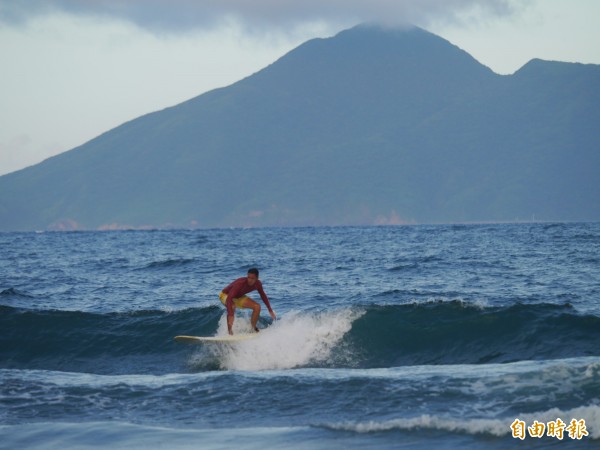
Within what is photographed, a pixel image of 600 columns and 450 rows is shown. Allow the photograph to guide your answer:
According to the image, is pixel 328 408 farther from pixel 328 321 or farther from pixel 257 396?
pixel 328 321

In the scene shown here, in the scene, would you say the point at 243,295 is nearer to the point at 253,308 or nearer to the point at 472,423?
the point at 253,308

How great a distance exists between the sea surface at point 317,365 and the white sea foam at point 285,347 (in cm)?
4

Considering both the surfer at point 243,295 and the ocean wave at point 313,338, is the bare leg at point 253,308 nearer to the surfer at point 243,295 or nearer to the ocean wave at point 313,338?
the surfer at point 243,295

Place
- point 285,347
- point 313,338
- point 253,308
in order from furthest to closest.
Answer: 1. point 313,338
2. point 253,308
3. point 285,347

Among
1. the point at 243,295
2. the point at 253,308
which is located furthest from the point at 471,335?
the point at 243,295

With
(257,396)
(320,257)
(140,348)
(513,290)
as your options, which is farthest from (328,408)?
(320,257)

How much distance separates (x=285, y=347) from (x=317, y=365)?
96 cm

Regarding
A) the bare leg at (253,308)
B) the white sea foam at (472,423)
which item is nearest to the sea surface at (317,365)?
the white sea foam at (472,423)

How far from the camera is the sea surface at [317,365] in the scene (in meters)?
12.9

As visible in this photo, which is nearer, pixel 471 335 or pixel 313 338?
pixel 313 338

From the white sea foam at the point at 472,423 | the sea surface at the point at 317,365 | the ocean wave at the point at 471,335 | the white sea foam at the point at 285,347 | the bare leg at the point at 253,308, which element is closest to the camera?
the white sea foam at the point at 472,423

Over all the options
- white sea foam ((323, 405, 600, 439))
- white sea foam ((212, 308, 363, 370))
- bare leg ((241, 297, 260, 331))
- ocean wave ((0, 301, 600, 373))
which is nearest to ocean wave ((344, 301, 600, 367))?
ocean wave ((0, 301, 600, 373))

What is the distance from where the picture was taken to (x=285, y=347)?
65.4 ft

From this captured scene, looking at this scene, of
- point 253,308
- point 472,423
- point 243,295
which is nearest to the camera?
point 472,423
